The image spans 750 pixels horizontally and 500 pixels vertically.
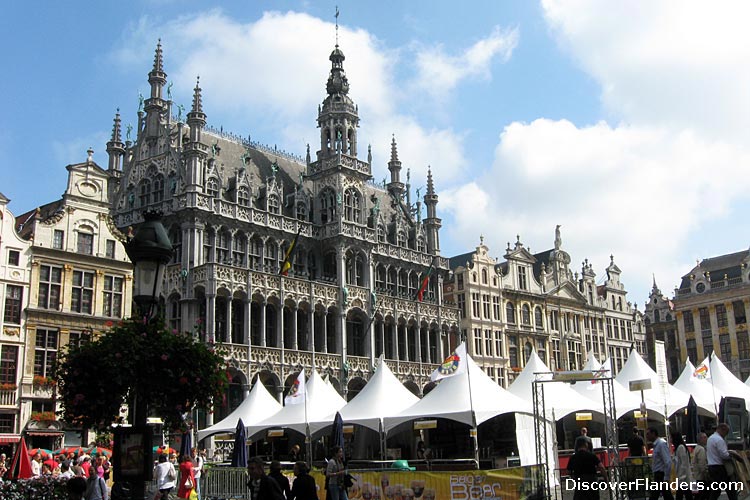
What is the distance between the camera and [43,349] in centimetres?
3434

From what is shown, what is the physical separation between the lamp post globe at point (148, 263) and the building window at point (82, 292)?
86.9ft

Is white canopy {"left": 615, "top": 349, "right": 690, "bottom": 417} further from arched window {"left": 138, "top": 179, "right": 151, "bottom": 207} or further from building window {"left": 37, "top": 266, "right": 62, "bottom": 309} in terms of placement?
arched window {"left": 138, "top": 179, "right": 151, "bottom": 207}

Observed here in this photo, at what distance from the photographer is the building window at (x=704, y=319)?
75.8m

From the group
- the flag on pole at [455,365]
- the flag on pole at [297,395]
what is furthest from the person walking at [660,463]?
the flag on pole at [297,395]

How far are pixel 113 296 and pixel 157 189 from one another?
9324 mm

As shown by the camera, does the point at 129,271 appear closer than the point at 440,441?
Yes

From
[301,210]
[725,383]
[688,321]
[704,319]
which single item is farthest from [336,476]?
[688,321]

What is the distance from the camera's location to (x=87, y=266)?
36.6m

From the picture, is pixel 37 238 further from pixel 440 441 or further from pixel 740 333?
pixel 740 333

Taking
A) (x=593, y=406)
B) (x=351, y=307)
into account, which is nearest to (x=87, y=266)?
(x=351, y=307)

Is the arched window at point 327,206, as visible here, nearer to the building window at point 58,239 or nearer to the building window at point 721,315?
the building window at point 58,239

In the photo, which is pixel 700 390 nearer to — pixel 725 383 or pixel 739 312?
pixel 725 383

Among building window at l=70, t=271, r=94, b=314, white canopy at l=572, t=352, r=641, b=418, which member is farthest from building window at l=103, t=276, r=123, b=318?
white canopy at l=572, t=352, r=641, b=418

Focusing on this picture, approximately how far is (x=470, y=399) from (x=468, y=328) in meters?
32.2
